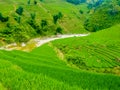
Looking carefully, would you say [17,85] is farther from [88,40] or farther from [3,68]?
[88,40]

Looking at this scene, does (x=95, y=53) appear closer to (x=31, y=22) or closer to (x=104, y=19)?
(x=31, y=22)

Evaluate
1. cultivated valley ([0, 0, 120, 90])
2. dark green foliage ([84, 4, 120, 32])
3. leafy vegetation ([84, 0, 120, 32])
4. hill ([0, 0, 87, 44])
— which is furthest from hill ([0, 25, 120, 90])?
leafy vegetation ([84, 0, 120, 32])

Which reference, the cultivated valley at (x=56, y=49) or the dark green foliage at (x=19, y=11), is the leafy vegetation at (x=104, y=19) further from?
the dark green foliage at (x=19, y=11)

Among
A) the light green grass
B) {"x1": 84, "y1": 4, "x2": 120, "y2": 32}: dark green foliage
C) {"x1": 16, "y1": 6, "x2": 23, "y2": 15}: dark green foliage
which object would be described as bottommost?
{"x1": 84, "y1": 4, "x2": 120, "y2": 32}: dark green foliage

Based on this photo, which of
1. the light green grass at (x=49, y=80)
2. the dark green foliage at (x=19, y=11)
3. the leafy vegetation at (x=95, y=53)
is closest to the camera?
the light green grass at (x=49, y=80)

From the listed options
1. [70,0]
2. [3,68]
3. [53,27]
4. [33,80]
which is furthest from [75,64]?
[70,0]

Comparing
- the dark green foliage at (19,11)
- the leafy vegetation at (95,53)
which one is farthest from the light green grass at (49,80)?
the dark green foliage at (19,11)

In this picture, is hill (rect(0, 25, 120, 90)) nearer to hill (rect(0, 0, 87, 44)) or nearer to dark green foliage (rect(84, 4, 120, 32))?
A: hill (rect(0, 0, 87, 44))

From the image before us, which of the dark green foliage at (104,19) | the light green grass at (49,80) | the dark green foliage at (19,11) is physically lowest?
the dark green foliage at (104,19)

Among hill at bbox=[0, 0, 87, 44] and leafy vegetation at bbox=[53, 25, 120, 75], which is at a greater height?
leafy vegetation at bbox=[53, 25, 120, 75]
